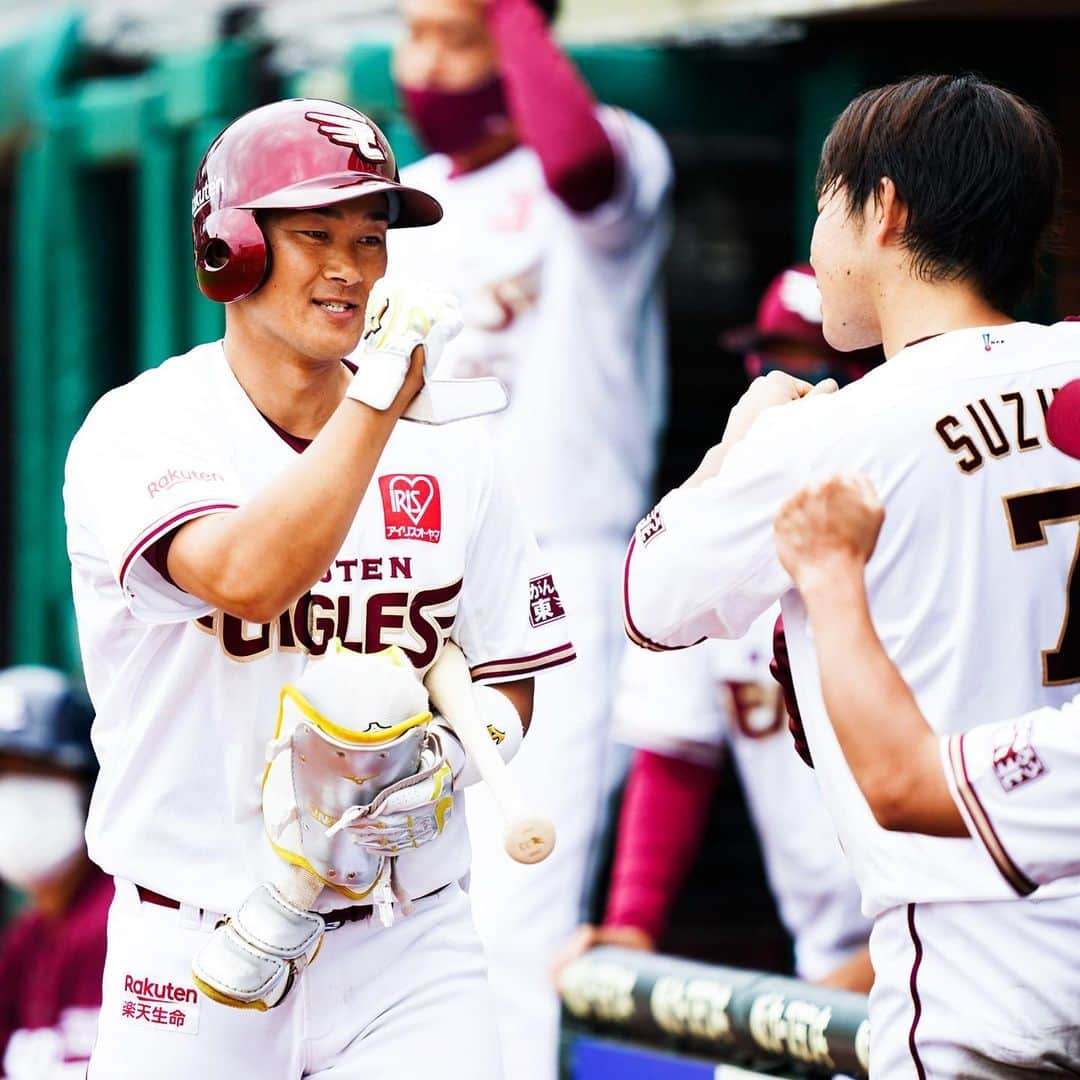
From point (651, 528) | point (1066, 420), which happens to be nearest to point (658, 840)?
point (651, 528)

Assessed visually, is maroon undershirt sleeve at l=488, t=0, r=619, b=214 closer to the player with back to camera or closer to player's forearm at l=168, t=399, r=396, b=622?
player's forearm at l=168, t=399, r=396, b=622

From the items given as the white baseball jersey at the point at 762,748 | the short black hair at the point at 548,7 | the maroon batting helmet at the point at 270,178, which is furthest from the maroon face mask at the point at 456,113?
the maroon batting helmet at the point at 270,178

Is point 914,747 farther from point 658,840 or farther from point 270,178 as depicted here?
point 658,840

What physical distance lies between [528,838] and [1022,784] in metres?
0.66

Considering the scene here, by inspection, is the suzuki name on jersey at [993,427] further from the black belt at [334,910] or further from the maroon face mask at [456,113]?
the maroon face mask at [456,113]

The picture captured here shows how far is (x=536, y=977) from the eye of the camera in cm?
529

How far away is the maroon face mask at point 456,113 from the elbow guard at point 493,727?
283cm

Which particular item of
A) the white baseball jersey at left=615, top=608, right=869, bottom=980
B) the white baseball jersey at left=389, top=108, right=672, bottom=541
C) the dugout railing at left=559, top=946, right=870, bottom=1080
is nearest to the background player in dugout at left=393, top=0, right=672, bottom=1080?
the white baseball jersey at left=389, top=108, right=672, bottom=541

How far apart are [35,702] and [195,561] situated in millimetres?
2877

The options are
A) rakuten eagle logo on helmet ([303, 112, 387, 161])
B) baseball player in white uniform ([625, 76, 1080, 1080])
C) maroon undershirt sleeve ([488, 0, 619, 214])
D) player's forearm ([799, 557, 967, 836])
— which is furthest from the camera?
maroon undershirt sleeve ([488, 0, 619, 214])

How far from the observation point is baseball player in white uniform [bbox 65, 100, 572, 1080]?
2.79 metres

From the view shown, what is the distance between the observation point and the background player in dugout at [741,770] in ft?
15.1

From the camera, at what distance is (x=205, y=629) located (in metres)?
2.85

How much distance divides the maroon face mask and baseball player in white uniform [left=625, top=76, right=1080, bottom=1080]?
3.13m
